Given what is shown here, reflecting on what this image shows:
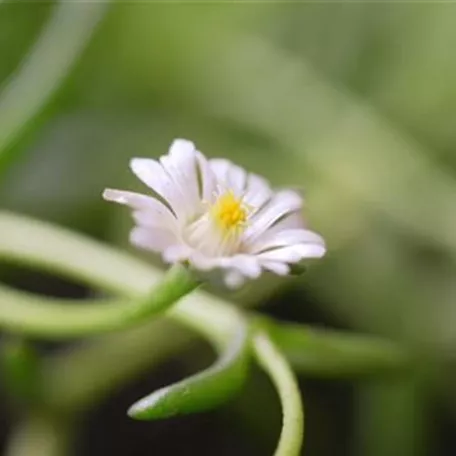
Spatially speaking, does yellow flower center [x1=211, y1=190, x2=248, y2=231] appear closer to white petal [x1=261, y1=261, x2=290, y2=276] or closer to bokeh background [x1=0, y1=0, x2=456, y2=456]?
white petal [x1=261, y1=261, x2=290, y2=276]

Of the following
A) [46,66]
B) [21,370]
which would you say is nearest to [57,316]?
[21,370]

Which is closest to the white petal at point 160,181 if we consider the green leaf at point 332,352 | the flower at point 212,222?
the flower at point 212,222

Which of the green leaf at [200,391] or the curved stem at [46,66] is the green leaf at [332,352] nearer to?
the green leaf at [200,391]

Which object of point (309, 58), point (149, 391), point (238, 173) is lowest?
point (149, 391)

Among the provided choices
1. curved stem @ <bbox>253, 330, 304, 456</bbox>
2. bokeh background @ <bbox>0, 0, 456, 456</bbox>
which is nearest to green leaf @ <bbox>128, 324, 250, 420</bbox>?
curved stem @ <bbox>253, 330, 304, 456</bbox>

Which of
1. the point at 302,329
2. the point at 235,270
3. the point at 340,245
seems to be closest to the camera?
the point at 235,270

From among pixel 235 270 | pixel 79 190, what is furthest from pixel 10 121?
pixel 235 270

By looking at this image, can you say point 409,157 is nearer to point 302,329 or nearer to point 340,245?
Result: point 340,245
